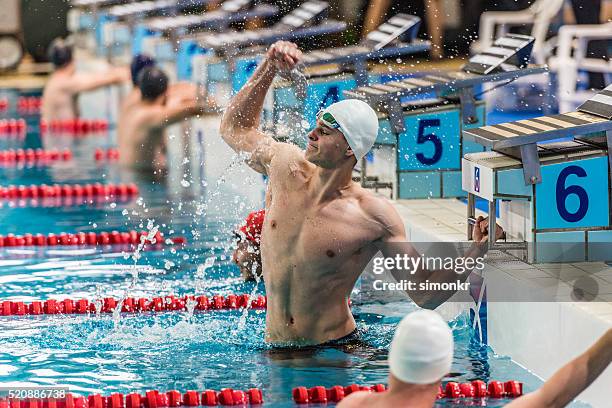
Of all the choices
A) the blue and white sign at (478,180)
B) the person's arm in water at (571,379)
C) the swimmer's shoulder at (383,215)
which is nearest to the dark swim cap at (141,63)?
the blue and white sign at (478,180)

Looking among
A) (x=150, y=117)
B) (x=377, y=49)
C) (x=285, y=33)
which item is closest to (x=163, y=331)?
(x=377, y=49)

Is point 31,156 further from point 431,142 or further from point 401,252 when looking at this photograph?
point 401,252

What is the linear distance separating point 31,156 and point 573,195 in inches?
269

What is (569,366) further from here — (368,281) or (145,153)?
(145,153)

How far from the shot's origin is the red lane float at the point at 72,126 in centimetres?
1307

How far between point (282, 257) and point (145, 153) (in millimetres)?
5867

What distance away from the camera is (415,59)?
608 inches

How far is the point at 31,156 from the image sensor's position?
36.2 feet

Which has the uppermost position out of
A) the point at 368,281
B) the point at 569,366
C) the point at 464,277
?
the point at 569,366

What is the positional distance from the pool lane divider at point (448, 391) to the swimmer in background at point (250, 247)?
1.77 meters

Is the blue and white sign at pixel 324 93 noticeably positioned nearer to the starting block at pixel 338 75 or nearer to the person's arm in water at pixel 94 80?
the starting block at pixel 338 75

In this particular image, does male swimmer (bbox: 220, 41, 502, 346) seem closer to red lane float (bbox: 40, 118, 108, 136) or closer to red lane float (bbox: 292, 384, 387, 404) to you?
red lane float (bbox: 292, 384, 387, 404)

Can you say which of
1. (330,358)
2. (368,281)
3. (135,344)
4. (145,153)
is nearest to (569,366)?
(330,358)

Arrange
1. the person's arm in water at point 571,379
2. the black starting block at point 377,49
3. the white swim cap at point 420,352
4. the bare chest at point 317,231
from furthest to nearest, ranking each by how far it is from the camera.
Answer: the black starting block at point 377,49
the bare chest at point 317,231
the person's arm in water at point 571,379
the white swim cap at point 420,352
